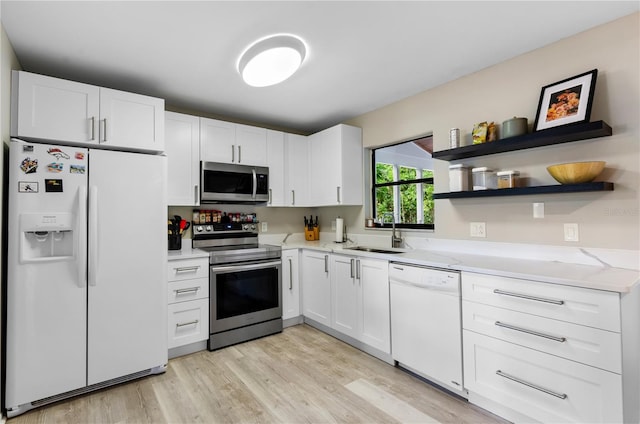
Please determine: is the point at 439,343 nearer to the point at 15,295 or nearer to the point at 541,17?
the point at 541,17

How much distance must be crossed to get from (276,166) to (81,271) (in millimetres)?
2129

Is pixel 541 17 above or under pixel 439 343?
above

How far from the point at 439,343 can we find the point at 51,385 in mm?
2562

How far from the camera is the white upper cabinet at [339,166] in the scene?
3.48 metres

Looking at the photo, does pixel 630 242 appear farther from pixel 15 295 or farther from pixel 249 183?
pixel 15 295

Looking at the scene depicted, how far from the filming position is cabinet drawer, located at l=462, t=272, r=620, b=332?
1466 mm

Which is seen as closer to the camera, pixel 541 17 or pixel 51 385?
pixel 541 17

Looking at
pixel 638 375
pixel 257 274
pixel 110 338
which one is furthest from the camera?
pixel 257 274

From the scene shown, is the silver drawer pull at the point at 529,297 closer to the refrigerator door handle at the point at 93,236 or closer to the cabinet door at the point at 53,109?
the refrigerator door handle at the point at 93,236

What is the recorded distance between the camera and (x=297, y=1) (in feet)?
5.56

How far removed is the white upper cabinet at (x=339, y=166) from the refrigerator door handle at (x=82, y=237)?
224 cm

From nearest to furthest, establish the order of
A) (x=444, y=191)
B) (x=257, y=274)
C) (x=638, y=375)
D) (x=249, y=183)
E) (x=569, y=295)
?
(x=638, y=375), (x=569, y=295), (x=444, y=191), (x=257, y=274), (x=249, y=183)

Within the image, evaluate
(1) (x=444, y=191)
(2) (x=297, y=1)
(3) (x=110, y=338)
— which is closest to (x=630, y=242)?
(1) (x=444, y=191)

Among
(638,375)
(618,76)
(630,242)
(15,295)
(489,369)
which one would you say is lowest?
(489,369)
